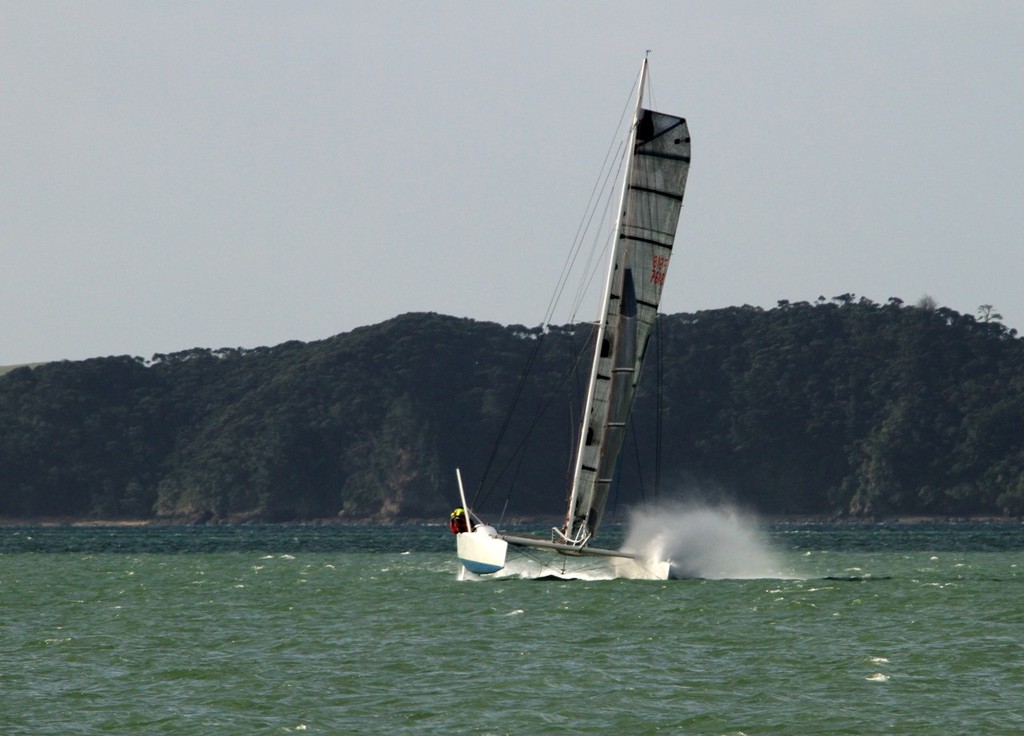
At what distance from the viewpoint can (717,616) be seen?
38.1 metres

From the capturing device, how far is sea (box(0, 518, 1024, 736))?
24906 mm

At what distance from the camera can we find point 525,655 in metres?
31.7

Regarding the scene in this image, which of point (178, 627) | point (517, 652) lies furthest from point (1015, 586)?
point (178, 627)

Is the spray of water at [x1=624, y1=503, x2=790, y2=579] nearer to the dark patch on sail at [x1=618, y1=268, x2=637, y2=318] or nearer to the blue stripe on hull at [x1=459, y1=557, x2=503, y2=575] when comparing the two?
the blue stripe on hull at [x1=459, y1=557, x2=503, y2=575]

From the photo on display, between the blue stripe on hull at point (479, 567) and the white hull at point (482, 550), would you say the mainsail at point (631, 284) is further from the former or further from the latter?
the blue stripe on hull at point (479, 567)

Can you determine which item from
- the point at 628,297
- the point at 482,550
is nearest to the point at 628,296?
the point at 628,297

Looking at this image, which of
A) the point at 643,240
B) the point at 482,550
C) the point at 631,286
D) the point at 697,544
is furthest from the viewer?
the point at 697,544

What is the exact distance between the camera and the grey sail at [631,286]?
1743 inches

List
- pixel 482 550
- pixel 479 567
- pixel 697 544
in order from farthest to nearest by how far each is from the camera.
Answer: pixel 697 544
pixel 479 567
pixel 482 550

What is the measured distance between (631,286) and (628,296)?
0.95 ft

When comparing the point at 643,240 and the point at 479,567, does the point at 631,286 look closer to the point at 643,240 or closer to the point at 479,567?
the point at 643,240

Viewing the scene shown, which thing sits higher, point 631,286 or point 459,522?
point 631,286

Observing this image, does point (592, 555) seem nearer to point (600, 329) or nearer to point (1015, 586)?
point (600, 329)

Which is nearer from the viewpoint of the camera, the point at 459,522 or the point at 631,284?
the point at 631,284
